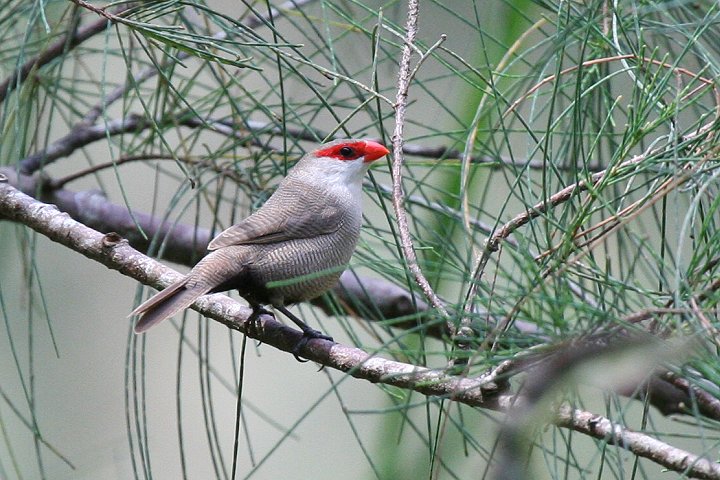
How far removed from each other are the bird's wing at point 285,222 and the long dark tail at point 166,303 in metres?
0.27

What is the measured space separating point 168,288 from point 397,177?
68cm

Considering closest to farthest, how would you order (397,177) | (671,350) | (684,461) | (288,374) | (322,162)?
(671,350), (684,461), (397,177), (322,162), (288,374)

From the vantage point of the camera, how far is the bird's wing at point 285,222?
244 cm

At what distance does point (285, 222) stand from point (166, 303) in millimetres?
563

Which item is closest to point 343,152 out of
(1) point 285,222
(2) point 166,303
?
(1) point 285,222

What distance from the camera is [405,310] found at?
121 inches

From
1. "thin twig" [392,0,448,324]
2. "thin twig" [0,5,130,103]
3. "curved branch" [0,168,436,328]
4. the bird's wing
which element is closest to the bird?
the bird's wing

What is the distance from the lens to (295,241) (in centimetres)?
259

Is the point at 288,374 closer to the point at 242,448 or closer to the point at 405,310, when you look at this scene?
the point at 242,448

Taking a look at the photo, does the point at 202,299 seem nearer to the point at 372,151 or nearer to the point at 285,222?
the point at 285,222

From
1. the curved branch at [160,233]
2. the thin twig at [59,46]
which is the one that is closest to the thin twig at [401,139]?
the thin twig at [59,46]

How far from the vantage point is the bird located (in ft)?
7.44

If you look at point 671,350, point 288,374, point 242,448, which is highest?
point 671,350

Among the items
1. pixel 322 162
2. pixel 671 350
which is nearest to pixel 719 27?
pixel 322 162
